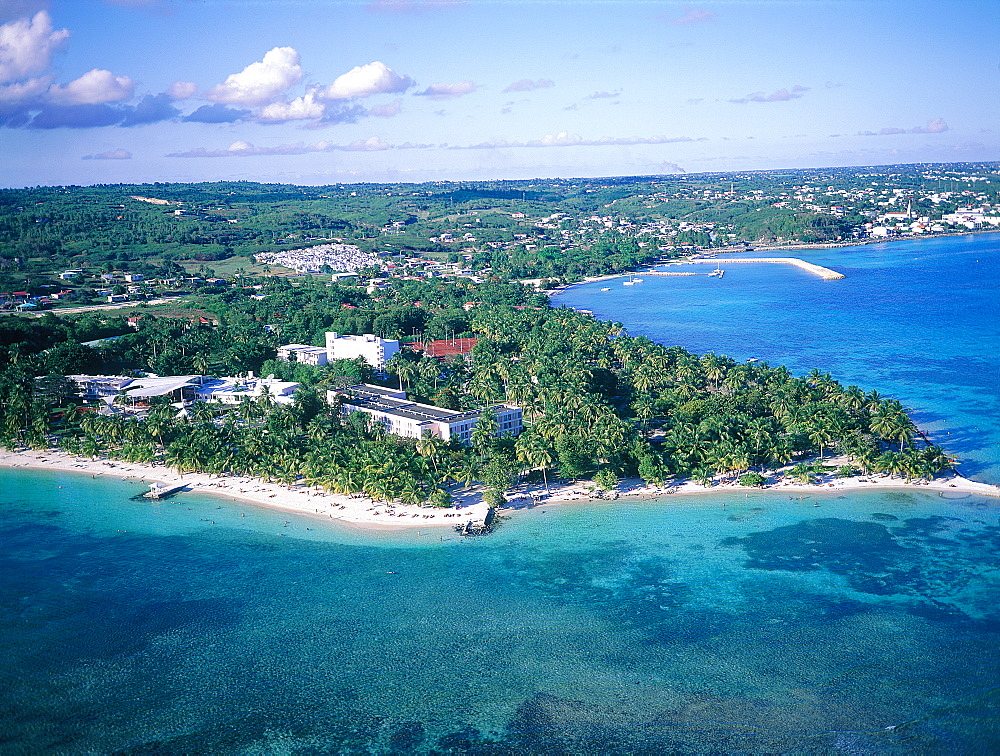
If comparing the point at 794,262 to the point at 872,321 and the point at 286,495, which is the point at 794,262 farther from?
the point at 286,495

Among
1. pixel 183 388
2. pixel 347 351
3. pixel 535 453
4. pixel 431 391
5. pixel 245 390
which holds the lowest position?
pixel 535 453

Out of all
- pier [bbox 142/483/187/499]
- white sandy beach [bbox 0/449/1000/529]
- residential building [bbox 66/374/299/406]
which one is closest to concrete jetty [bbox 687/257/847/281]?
white sandy beach [bbox 0/449/1000/529]

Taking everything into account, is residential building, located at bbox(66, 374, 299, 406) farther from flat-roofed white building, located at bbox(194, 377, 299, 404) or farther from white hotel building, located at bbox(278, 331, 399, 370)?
white hotel building, located at bbox(278, 331, 399, 370)

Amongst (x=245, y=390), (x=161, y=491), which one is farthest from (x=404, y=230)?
(x=161, y=491)

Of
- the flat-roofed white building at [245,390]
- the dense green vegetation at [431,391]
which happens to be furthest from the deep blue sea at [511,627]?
the flat-roofed white building at [245,390]

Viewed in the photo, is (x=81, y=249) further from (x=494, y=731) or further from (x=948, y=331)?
(x=494, y=731)

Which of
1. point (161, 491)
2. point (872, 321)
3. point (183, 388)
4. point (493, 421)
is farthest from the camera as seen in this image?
point (872, 321)

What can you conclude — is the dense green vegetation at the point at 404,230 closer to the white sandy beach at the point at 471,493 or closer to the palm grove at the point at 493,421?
Answer: the palm grove at the point at 493,421
